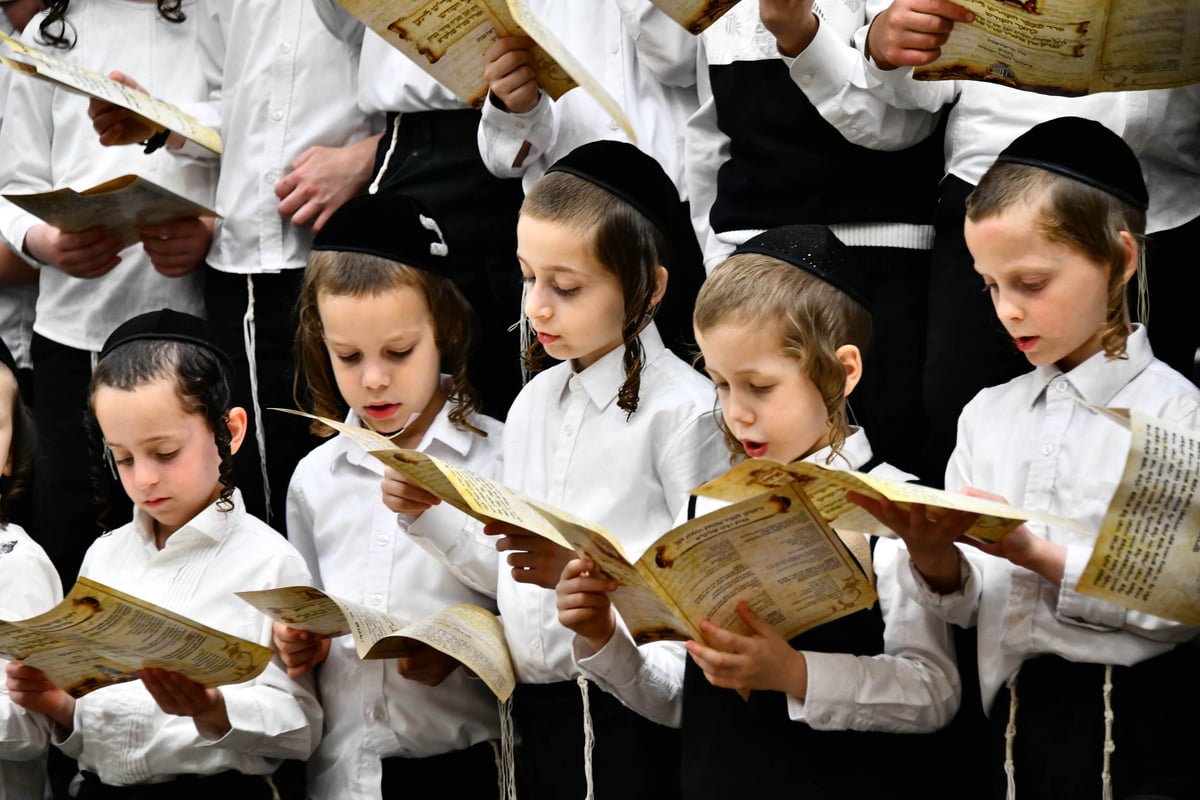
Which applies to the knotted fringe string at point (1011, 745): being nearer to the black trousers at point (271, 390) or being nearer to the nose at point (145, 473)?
the nose at point (145, 473)

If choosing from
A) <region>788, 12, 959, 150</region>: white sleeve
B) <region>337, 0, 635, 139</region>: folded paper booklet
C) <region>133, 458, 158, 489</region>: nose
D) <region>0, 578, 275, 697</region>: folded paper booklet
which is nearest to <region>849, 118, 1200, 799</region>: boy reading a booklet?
<region>788, 12, 959, 150</region>: white sleeve

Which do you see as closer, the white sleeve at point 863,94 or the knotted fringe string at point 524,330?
the white sleeve at point 863,94

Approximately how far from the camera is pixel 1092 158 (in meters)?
2.45

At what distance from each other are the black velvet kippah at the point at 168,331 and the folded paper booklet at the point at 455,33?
73 centimetres

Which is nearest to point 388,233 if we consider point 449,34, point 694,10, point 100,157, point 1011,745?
point 449,34

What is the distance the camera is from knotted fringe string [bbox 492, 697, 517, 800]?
2992 mm

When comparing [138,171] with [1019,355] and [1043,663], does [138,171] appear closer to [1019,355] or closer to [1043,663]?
[1019,355]

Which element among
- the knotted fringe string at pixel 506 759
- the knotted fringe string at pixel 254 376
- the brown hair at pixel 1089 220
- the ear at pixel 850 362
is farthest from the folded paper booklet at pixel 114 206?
the brown hair at pixel 1089 220

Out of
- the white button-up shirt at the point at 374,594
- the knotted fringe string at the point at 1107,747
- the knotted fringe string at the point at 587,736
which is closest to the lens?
the knotted fringe string at the point at 1107,747

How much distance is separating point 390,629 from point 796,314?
0.87 m

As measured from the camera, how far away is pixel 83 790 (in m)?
3.17

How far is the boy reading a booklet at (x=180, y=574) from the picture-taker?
3.02 metres

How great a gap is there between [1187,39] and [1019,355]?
630mm

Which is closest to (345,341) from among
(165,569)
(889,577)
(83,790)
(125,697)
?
(165,569)
